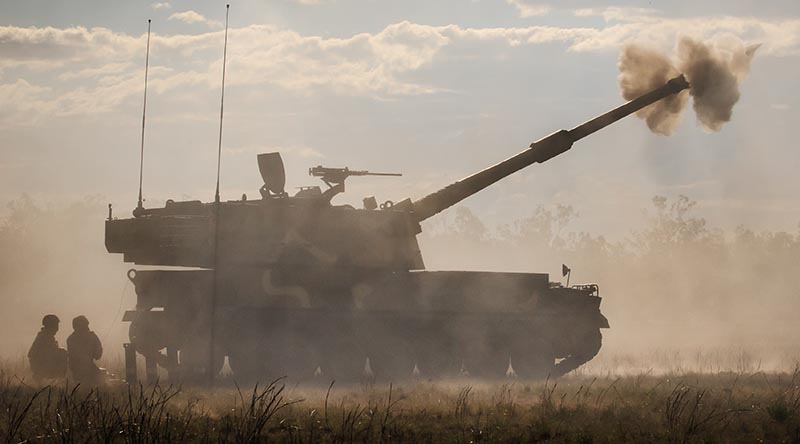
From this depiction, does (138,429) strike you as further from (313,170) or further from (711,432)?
(313,170)

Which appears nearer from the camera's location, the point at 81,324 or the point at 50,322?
the point at 81,324

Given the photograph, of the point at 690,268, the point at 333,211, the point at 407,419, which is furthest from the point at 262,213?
the point at 690,268

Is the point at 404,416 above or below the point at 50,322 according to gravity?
below

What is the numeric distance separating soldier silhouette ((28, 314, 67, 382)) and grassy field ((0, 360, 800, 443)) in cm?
117

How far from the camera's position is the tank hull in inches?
1030

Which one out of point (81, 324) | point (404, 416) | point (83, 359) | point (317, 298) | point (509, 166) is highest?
point (509, 166)

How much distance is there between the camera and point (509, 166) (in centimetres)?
2856

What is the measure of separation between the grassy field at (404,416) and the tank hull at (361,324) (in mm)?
3502

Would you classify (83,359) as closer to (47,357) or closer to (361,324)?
(47,357)

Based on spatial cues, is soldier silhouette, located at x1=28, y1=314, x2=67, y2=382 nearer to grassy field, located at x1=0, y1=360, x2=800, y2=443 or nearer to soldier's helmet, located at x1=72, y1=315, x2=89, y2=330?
soldier's helmet, located at x1=72, y1=315, x2=89, y2=330

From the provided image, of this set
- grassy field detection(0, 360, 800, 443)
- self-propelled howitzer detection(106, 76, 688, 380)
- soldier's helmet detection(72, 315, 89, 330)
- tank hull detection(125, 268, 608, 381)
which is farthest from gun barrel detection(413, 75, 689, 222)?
soldier's helmet detection(72, 315, 89, 330)

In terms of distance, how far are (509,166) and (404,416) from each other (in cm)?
1134

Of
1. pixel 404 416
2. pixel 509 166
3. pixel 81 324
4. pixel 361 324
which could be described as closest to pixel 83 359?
pixel 81 324

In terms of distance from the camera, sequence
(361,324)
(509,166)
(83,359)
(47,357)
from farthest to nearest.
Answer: (509,166) < (361,324) < (47,357) < (83,359)
